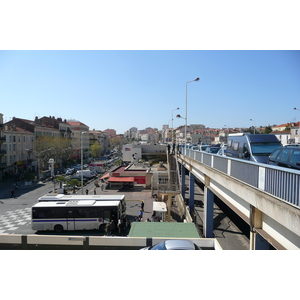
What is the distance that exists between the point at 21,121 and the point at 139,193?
98.1 ft

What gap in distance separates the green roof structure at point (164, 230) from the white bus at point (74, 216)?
494 centimetres

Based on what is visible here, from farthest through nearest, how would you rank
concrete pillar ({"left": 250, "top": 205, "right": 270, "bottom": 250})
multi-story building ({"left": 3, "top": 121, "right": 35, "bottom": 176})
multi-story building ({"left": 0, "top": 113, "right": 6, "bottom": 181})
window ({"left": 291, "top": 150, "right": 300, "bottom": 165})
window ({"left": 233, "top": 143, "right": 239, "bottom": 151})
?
multi-story building ({"left": 3, "top": 121, "right": 35, "bottom": 176})
multi-story building ({"left": 0, "top": 113, "right": 6, "bottom": 181})
window ({"left": 233, "top": 143, "right": 239, "bottom": 151})
window ({"left": 291, "top": 150, "right": 300, "bottom": 165})
concrete pillar ({"left": 250, "top": 205, "right": 270, "bottom": 250})

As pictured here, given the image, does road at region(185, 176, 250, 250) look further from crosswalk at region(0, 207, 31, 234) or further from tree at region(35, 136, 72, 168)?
tree at region(35, 136, 72, 168)

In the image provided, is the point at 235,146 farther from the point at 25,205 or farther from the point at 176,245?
the point at 25,205

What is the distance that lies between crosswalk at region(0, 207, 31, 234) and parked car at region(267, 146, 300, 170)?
14.0 meters

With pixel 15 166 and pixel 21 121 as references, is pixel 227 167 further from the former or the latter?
pixel 21 121

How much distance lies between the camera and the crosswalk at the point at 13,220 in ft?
48.3

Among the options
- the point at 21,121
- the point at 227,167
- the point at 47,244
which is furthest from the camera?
the point at 21,121

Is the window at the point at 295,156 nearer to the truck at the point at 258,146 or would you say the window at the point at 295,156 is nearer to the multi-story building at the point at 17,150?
the truck at the point at 258,146

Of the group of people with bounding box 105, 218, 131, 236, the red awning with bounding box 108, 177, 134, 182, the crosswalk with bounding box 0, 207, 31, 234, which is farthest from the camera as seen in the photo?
the red awning with bounding box 108, 177, 134, 182

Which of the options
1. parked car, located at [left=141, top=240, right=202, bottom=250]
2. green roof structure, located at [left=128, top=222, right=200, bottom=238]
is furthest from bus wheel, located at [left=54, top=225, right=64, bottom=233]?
parked car, located at [left=141, top=240, right=202, bottom=250]

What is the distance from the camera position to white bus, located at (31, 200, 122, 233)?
47.2ft

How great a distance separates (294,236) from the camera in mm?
4309
